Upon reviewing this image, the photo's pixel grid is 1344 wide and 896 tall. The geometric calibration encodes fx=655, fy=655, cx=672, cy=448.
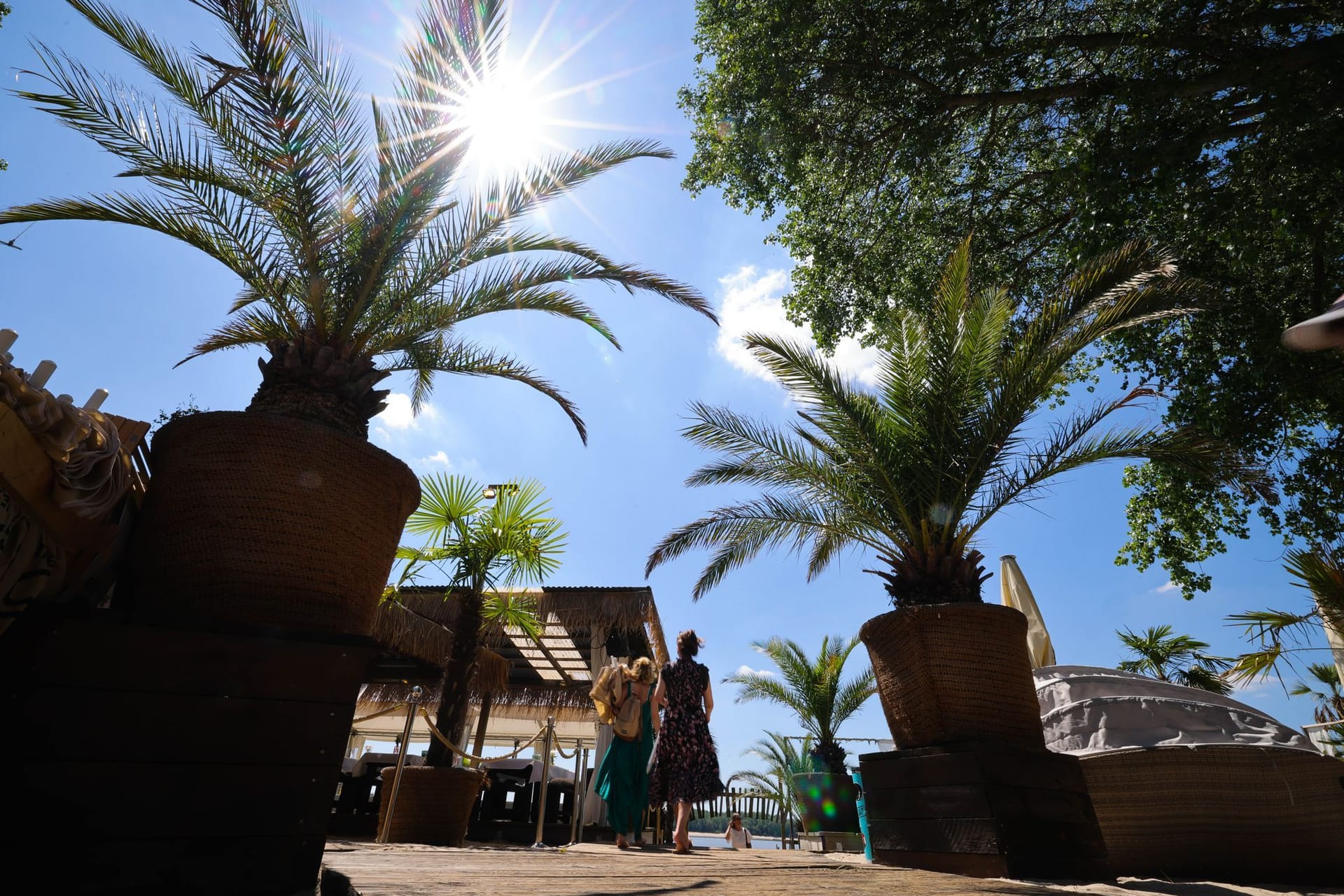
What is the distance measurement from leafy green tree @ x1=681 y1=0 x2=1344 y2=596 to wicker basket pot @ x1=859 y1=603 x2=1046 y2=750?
272cm

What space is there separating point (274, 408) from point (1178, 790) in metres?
6.07

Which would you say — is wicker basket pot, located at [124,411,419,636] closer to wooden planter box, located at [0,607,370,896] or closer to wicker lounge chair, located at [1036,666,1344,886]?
wooden planter box, located at [0,607,370,896]

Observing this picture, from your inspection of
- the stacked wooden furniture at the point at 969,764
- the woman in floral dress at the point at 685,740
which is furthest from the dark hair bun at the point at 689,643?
the stacked wooden furniture at the point at 969,764

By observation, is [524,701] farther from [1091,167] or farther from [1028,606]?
[1091,167]

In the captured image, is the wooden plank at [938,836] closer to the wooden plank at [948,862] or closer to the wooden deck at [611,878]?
the wooden plank at [948,862]

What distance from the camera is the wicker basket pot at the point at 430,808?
670cm

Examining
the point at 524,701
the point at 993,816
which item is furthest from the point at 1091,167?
the point at 524,701

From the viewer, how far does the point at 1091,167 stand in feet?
15.6

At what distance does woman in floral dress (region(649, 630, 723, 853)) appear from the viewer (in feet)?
18.2

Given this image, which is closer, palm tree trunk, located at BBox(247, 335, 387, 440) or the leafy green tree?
palm tree trunk, located at BBox(247, 335, 387, 440)

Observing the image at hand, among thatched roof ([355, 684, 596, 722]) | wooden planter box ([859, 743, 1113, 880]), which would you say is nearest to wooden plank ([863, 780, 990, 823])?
wooden planter box ([859, 743, 1113, 880])

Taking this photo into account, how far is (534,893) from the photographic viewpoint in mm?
2082

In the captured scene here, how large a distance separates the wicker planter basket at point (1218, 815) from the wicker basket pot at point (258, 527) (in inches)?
203

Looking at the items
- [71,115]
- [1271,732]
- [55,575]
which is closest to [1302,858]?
[1271,732]
